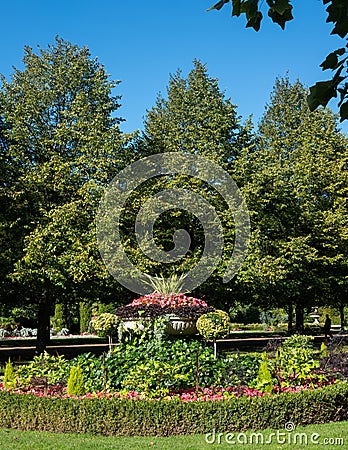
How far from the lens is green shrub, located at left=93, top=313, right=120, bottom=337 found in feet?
29.2

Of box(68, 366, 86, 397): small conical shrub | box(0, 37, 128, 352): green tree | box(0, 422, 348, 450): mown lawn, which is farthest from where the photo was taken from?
box(0, 37, 128, 352): green tree

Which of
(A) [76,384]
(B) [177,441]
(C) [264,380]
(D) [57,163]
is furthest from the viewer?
(D) [57,163]

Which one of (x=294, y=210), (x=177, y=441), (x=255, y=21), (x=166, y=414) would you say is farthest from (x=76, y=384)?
(x=294, y=210)

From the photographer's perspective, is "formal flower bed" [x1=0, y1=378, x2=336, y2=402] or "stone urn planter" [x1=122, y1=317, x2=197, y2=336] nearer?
"formal flower bed" [x1=0, y1=378, x2=336, y2=402]

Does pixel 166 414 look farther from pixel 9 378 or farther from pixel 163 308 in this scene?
pixel 9 378

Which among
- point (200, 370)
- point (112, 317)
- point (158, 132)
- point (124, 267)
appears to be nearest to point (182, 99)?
point (158, 132)

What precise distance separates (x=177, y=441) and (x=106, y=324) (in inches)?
129

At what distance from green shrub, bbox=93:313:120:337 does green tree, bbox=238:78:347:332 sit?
7.85 metres

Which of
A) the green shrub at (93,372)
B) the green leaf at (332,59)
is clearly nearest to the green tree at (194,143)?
the green shrub at (93,372)

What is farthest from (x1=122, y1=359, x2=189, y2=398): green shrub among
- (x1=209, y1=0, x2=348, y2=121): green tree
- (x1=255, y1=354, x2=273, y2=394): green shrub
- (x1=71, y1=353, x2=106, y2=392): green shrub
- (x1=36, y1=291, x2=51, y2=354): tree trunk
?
(x1=36, y1=291, x2=51, y2=354): tree trunk

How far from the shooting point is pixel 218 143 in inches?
731

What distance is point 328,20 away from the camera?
7.74ft

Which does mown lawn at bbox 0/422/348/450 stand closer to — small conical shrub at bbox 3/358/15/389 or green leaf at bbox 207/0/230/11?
small conical shrub at bbox 3/358/15/389

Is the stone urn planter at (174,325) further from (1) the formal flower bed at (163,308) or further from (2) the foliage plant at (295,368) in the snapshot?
(2) the foliage plant at (295,368)
